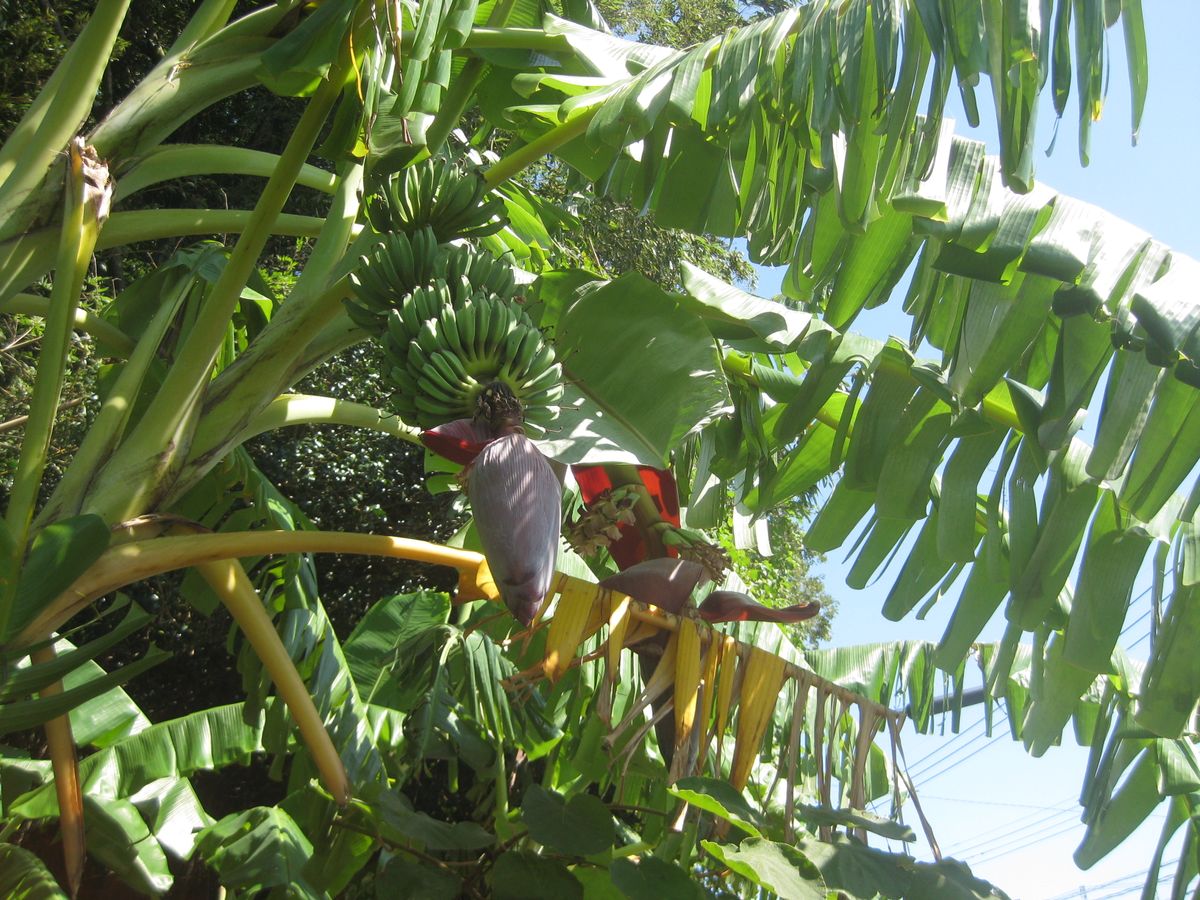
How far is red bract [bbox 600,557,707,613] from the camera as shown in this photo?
1224 millimetres

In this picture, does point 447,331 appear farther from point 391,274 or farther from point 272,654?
point 272,654

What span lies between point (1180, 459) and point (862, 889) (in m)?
0.66

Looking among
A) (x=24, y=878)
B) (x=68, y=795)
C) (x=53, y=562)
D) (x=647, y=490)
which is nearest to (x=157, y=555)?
(x=53, y=562)

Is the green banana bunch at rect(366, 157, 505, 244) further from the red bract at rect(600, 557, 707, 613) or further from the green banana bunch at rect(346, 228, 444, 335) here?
the red bract at rect(600, 557, 707, 613)

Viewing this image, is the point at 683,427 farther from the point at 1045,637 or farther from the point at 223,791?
the point at 223,791

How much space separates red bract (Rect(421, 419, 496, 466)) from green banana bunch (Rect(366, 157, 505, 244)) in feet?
1.19

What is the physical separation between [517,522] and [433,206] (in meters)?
0.55

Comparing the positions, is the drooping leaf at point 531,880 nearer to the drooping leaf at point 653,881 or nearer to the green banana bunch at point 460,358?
the drooping leaf at point 653,881

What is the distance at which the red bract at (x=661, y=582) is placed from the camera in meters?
1.22

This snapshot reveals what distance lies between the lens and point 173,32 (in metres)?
4.79

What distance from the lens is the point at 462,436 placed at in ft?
2.93

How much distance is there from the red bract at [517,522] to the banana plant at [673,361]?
0.09m

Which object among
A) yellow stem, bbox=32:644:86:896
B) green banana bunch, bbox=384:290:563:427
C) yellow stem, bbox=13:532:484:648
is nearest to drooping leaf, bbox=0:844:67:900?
yellow stem, bbox=32:644:86:896

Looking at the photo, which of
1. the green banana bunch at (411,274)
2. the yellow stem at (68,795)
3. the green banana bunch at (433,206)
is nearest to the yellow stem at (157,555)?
the yellow stem at (68,795)
